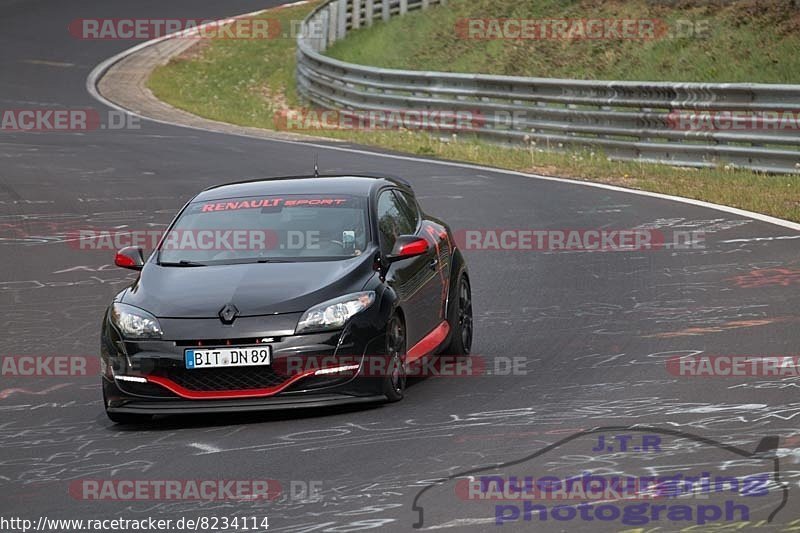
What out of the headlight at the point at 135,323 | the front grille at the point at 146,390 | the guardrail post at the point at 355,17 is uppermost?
the guardrail post at the point at 355,17

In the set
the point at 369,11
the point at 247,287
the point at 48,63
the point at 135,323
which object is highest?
the point at 369,11

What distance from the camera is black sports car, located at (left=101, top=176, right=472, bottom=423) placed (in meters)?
9.01

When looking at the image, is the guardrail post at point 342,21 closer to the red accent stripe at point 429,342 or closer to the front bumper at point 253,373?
the red accent stripe at point 429,342

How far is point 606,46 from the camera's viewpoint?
3086 cm

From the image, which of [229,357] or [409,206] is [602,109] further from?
[229,357]

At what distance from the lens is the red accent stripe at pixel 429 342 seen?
391 inches

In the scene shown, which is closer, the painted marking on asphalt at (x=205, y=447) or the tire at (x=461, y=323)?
the painted marking on asphalt at (x=205, y=447)

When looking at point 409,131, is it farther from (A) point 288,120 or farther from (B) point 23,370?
(B) point 23,370

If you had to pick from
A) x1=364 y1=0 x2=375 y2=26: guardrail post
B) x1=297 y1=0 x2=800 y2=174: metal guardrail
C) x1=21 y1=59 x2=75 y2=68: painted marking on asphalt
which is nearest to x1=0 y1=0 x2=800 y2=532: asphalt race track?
x1=297 y1=0 x2=800 y2=174: metal guardrail

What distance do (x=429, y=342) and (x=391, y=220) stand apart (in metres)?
0.93

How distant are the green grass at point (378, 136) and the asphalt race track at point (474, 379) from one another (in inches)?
36.3

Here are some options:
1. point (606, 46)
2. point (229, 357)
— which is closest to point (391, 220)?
point (229, 357)

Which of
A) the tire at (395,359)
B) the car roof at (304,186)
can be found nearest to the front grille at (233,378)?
the tire at (395,359)

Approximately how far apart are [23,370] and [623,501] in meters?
5.78
